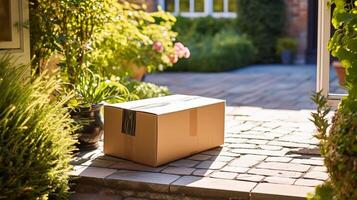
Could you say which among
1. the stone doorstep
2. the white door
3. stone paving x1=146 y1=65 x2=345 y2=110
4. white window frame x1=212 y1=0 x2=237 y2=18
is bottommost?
the stone doorstep

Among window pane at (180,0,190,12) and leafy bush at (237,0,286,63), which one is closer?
leafy bush at (237,0,286,63)

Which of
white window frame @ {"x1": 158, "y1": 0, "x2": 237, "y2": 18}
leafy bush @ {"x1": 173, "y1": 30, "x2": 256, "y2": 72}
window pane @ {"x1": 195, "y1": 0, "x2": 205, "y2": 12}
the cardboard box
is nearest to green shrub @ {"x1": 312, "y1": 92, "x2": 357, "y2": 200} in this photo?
the cardboard box

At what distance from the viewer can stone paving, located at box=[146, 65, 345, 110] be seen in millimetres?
7617

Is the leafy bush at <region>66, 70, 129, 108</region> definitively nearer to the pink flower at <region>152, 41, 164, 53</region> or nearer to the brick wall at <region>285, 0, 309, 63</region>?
the pink flower at <region>152, 41, 164, 53</region>

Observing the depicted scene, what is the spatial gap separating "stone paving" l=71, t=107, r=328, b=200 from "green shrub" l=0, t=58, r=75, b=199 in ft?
1.08

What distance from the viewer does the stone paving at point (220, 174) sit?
3.62 m

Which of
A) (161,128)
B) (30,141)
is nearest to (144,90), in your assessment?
(161,128)

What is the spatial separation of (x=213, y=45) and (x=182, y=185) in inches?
342

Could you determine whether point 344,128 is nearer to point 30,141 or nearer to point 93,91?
point 30,141

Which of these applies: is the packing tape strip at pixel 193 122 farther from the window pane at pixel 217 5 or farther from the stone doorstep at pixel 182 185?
the window pane at pixel 217 5

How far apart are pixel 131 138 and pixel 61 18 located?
1124 mm

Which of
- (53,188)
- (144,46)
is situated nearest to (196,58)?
(144,46)

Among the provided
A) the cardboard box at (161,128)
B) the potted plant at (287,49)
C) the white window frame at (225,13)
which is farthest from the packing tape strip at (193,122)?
the white window frame at (225,13)

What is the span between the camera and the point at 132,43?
6.17m
